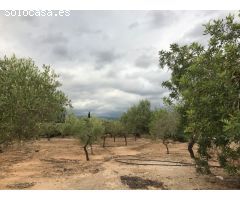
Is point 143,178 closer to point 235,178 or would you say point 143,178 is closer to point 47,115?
point 235,178

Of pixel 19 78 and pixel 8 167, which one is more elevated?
pixel 19 78

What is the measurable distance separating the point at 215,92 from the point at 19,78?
50.3 ft

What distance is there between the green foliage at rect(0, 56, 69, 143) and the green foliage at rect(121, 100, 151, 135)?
67251 mm

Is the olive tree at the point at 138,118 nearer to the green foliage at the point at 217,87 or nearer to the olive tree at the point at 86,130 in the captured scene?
the olive tree at the point at 86,130

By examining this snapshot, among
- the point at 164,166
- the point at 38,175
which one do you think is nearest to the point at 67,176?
the point at 38,175

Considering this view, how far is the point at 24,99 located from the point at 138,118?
7462cm

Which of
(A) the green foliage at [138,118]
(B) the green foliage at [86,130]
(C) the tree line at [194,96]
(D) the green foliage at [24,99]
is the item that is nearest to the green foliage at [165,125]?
(B) the green foliage at [86,130]

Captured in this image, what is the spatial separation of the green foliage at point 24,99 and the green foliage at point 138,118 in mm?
67251

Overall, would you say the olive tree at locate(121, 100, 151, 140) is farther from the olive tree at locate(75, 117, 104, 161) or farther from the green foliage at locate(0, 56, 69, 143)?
the green foliage at locate(0, 56, 69, 143)

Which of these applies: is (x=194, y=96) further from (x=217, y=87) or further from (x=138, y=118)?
(x=138, y=118)

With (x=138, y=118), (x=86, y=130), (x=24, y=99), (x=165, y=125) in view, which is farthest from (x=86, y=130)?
(x=138, y=118)

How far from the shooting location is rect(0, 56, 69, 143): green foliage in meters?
23.1

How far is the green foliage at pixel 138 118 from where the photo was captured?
9575 cm

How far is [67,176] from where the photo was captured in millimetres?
33000
